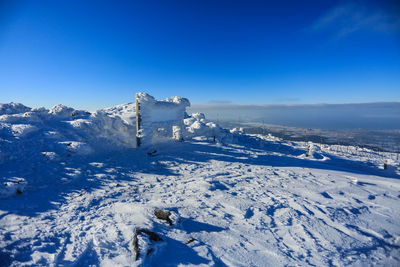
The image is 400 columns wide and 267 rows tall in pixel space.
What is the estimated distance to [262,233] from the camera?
5.86 m

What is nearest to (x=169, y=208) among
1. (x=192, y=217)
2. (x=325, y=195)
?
(x=192, y=217)

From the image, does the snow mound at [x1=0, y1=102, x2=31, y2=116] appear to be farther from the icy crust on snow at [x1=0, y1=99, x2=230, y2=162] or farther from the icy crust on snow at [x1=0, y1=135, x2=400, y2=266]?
the icy crust on snow at [x1=0, y1=135, x2=400, y2=266]

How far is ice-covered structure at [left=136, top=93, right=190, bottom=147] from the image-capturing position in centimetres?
1424

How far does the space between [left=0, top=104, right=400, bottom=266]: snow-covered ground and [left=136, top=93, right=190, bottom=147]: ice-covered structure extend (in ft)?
6.30

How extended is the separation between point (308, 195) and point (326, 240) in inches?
138

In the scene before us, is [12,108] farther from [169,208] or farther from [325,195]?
[325,195]

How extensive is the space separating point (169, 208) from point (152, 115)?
32.5ft

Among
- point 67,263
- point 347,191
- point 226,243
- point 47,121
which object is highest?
point 47,121

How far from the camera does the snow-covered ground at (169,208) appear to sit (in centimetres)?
477

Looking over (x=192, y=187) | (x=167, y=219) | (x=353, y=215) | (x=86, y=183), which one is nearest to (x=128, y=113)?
(x=86, y=183)

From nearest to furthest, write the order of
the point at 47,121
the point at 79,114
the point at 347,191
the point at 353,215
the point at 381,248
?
the point at 381,248
the point at 353,215
the point at 347,191
the point at 47,121
the point at 79,114

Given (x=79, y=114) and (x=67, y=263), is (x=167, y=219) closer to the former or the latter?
(x=67, y=263)

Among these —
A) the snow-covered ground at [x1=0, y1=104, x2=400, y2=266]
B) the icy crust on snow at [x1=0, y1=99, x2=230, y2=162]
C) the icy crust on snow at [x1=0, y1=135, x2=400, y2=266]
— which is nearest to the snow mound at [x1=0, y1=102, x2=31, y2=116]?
the icy crust on snow at [x1=0, y1=99, x2=230, y2=162]

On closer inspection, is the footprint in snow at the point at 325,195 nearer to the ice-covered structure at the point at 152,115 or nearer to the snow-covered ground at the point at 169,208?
the snow-covered ground at the point at 169,208
